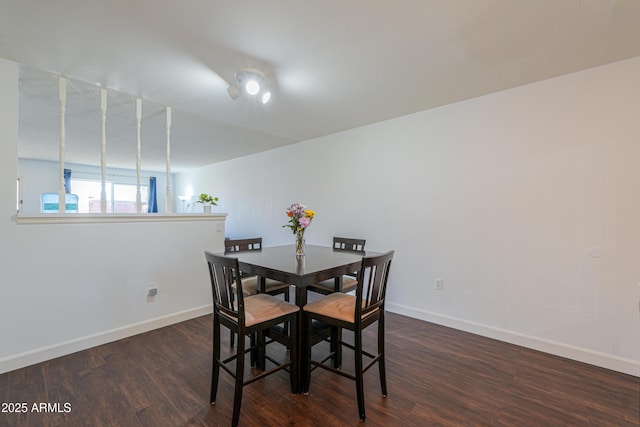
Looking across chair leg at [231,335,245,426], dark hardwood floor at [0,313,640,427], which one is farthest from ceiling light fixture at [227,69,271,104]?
dark hardwood floor at [0,313,640,427]

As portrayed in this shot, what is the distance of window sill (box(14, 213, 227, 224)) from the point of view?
2.28 metres

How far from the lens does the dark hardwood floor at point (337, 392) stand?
5.45ft

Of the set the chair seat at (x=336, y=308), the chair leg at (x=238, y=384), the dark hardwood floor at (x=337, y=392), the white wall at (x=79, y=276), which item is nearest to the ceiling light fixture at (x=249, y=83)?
the white wall at (x=79, y=276)

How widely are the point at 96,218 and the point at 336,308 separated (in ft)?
7.71

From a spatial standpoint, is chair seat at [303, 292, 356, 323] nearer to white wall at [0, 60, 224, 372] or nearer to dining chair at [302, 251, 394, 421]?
dining chair at [302, 251, 394, 421]

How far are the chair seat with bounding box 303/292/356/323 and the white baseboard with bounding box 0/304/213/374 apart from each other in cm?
193

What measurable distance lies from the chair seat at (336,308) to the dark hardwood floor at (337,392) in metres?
0.55

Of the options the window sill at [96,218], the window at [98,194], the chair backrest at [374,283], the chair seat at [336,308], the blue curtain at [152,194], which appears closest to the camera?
the chair backrest at [374,283]

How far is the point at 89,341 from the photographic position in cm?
250

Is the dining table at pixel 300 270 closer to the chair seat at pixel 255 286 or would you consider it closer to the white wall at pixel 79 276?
the chair seat at pixel 255 286

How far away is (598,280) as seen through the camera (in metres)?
2.27

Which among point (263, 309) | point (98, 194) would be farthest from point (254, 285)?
point (98, 194)

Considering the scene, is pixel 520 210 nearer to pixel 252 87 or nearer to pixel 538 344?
pixel 538 344

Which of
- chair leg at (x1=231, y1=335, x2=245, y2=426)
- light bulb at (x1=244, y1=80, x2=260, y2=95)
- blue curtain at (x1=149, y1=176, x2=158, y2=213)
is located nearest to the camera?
chair leg at (x1=231, y1=335, x2=245, y2=426)
